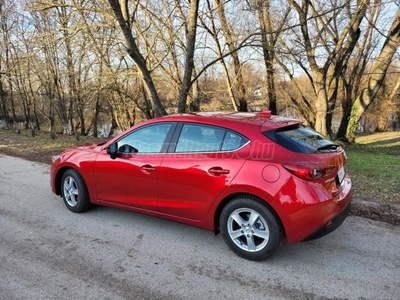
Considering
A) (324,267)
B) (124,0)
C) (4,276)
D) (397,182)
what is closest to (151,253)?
(4,276)

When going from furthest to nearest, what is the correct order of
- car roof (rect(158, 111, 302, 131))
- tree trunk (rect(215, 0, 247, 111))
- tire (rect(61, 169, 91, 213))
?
tree trunk (rect(215, 0, 247, 111))
tire (rect(61, 169, 91, 213))
car roof (rect(158, 111, 302, 131))

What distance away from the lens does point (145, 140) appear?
4000 mm

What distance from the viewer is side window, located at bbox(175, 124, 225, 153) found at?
3445 mm

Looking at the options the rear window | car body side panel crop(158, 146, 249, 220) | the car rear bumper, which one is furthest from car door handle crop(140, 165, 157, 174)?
the car rear bumper

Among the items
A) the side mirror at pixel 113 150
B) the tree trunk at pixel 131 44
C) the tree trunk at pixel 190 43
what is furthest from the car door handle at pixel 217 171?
the tree trunk at pixel 190 43

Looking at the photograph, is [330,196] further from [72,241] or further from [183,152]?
[72,241]

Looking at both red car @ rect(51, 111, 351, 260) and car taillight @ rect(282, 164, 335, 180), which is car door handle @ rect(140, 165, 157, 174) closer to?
red car @ rect(51, 111, 351, 260)

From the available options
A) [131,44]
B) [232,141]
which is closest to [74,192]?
[232,141]

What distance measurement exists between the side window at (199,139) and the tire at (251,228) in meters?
0.67

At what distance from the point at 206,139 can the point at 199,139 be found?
97mm

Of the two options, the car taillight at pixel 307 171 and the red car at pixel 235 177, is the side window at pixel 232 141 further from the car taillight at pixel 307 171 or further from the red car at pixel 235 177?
the car taillight at pixel 307 171

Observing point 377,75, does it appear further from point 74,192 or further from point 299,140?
point 74,192

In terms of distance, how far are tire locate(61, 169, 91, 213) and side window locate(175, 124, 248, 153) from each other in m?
1.77

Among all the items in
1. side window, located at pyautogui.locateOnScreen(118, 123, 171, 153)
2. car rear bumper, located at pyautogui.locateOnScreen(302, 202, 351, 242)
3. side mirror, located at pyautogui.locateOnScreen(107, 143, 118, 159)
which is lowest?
car rear bumper, located at pyautogui.locateOnScreen(302, 202, 351, 242)
